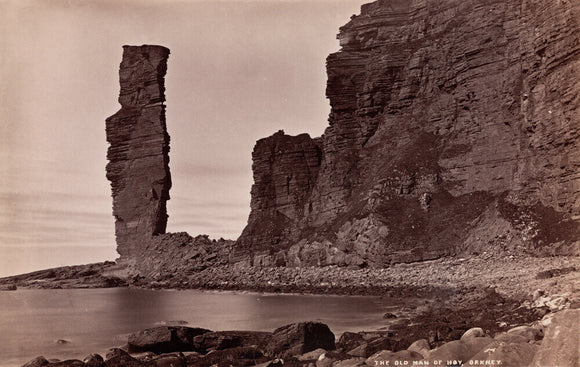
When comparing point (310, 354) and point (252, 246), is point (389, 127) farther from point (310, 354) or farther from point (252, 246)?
point (310, 354)

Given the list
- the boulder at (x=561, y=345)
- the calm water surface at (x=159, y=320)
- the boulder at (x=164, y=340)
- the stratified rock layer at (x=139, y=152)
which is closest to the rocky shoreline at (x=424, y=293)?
the boulder at (x=561, y=345)

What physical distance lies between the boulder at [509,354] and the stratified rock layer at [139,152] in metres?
84.2

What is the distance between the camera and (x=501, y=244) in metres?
43.0

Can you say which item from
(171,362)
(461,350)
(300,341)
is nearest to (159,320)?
(300,341)

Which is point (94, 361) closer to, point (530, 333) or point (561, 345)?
point (530, 333)

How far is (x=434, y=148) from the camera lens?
57.6m

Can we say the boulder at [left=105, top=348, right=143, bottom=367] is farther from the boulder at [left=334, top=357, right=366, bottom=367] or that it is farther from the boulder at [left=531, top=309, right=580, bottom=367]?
the boulder at [left=531, top=309, right=580, bottom=367]

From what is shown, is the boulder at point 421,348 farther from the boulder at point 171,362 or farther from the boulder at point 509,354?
the boulder at point 171,362

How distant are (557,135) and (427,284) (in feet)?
39.9

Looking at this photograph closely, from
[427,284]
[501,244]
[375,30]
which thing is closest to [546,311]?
[427,284]

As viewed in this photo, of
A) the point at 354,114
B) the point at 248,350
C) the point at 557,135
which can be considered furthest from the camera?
the point at 354,114

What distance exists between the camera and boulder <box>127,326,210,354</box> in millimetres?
17938

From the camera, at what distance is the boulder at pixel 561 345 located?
8.77m

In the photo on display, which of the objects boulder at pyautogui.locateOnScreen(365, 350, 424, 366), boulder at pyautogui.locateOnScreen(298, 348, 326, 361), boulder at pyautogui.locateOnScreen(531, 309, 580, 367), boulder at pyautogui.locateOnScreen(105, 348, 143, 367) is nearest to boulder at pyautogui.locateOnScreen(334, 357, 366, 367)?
boulder at pyautogui.locateOnScreen(365, 350, 424, 366)
